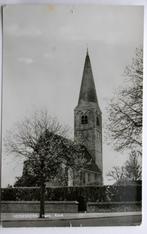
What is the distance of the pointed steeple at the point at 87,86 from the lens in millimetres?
967

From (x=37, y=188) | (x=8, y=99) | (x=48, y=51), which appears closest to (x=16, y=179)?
(x=37, y=188)

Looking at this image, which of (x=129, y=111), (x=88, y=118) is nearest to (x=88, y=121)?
(x=88, y=118)

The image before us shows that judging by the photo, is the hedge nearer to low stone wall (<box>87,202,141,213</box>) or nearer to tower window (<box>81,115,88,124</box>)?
low stone wall (<box>87,202,141,213</box>)

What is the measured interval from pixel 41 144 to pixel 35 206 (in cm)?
17

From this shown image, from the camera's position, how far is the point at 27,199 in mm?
950

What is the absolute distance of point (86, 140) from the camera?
3.18 ft

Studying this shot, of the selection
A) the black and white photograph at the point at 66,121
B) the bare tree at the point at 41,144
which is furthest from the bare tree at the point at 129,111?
the bare tree at the point at 41,144

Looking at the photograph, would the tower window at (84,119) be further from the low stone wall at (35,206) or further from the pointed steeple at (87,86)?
the low stone wall at (35,206)

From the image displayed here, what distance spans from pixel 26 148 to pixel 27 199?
14 centimetres

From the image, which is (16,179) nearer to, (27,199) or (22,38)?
(27,199)

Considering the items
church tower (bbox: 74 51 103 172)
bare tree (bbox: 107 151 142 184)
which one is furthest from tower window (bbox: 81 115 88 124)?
bare tree (bbox: 107 151 142 184)

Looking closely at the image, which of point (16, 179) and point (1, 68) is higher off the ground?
point (1, 68)

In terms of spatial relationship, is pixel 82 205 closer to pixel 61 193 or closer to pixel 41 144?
pixel 61 193

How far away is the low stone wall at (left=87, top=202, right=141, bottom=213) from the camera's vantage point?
959mm
